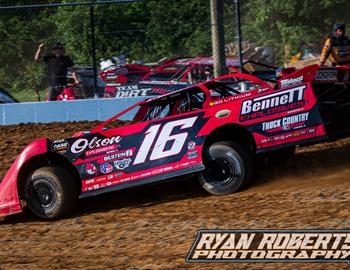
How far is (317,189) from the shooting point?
7.85 meters

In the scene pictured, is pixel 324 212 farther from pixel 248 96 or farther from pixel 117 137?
pixel 117 137

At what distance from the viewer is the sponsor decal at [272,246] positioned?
5715mm

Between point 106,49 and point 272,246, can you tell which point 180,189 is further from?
point 106,49

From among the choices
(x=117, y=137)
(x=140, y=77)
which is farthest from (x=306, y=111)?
(x=140, y=77)

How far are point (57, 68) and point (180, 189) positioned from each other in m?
6.76

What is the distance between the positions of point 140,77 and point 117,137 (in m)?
8.49

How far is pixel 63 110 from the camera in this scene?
45.6 ft

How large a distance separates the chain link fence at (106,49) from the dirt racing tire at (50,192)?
228 inches

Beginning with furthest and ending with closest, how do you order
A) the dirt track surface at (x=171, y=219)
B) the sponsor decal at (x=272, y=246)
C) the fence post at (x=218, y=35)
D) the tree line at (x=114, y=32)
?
the tree line at (x=114, y=32) → the fence post at (x=218, y=35) → the dirt track surface at (x=171, y=219) → the sponsor decal at (x=272, y=246)

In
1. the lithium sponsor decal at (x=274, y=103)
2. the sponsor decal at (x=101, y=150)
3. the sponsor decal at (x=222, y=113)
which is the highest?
the lithium sponsor decal at (x=274, y=103)

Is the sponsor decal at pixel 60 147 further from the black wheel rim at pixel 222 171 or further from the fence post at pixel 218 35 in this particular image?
the fence post at pixel 218 35

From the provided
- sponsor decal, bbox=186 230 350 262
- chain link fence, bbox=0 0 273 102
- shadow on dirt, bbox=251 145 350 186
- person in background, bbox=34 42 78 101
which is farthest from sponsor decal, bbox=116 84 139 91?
sponsor decal, bbox=186 230 350 262

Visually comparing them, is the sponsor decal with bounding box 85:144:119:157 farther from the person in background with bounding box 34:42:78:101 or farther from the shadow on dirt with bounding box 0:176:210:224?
the person in background with bounding box 34:42:78:101

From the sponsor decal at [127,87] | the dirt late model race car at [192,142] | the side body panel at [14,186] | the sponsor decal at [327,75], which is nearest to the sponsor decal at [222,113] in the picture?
the dirt late model race car at [192,142]
